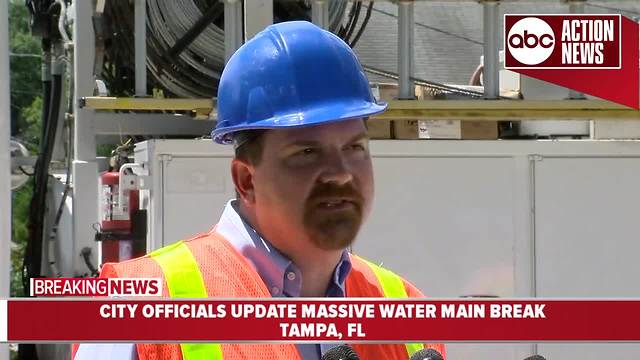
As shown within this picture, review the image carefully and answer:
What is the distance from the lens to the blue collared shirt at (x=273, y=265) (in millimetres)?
1506

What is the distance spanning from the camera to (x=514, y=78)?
4164 millimetres

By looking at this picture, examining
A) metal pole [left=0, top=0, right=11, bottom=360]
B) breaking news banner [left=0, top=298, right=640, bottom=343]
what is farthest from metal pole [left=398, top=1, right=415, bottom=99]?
breaking news banner [left=0, top=298, right=640, bottom=343]

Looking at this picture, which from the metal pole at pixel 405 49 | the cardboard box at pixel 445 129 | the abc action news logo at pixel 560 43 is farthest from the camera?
the cardboard box at pixel 445 129

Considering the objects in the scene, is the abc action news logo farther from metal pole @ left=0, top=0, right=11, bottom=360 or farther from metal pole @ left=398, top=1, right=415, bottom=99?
metal pole @ left=0, top=0, right=11, bottom=360

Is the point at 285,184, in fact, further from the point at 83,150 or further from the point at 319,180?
the point at 83,150

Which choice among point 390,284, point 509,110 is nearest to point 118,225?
point 509,110

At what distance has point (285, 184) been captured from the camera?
1418mm

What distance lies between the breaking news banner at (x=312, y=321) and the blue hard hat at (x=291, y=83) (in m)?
0.28

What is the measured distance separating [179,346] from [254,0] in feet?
7.69

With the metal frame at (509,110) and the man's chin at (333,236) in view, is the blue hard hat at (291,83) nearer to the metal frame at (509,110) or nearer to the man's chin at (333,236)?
the man's chin at (333,236)

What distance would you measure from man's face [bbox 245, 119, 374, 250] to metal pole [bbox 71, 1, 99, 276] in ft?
9.08

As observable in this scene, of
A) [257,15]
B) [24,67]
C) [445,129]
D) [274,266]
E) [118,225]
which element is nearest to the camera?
[274,266]

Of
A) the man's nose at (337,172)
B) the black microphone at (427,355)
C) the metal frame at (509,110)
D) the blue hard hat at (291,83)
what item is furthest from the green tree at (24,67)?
the black microphone at (427,355)

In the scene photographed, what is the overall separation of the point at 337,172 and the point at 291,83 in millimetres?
152
